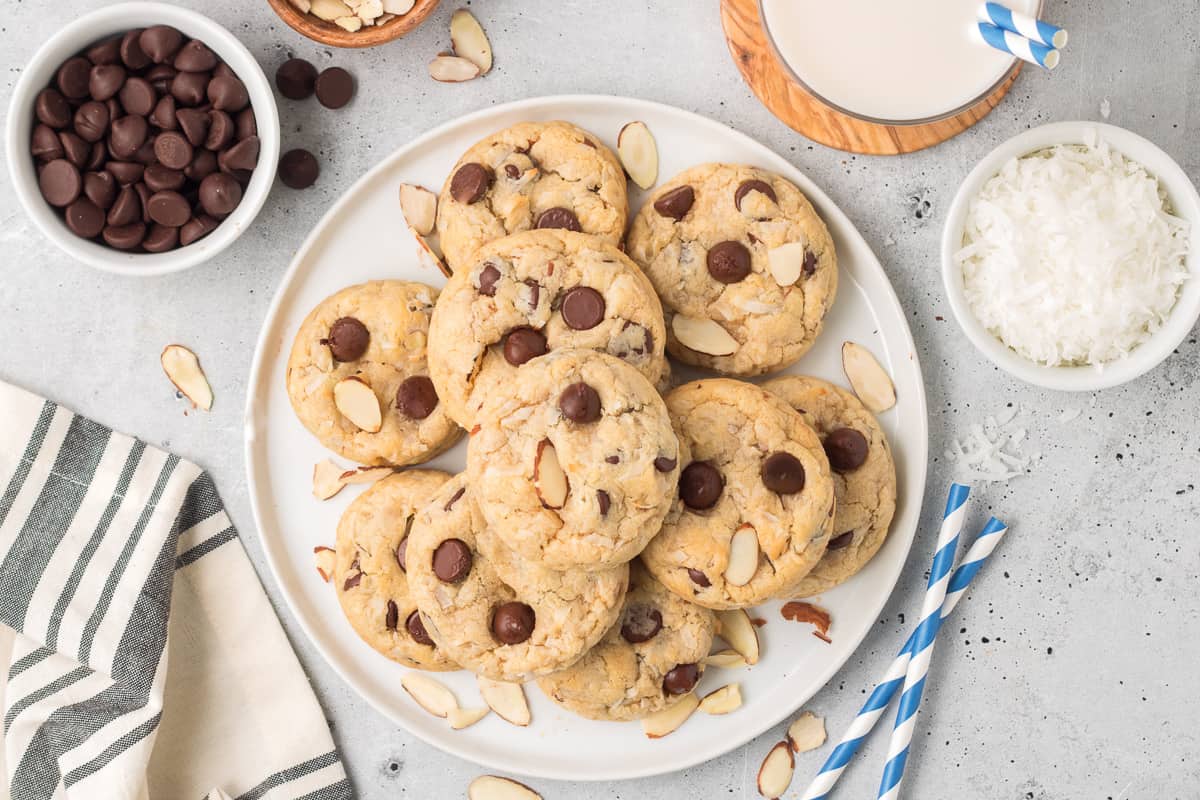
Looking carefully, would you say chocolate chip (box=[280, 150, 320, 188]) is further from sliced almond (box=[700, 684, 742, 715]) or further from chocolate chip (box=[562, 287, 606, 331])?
sliced almond (box=[700, 684, 742, 715])

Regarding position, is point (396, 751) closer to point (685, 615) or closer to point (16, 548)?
point (685, 615)

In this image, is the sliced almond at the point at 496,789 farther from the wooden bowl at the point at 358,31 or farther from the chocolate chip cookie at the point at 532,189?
the wooden bowl at the point at 358,31

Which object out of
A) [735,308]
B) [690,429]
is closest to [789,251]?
[735,308]

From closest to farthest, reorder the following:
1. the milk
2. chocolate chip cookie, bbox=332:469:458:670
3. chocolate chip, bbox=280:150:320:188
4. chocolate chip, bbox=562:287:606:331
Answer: chocolate chip, bbox=562:287:606:331 → the milk → chocolate chip cookie, bbox=332:469:458:670 → chocolate chip, bbox=280:150:320:188

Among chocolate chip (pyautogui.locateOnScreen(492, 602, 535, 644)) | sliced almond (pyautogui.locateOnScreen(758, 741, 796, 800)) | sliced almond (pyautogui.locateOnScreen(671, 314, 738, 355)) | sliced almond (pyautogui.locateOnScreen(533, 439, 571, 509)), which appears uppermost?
sliced almond (pyautogui.locateOnScreen(533, 439, 571, 509))

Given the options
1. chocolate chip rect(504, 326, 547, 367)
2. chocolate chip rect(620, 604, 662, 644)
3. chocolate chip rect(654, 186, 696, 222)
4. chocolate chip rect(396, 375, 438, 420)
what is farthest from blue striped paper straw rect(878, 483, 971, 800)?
chocolate chip rect(396, 375, 438, 420)

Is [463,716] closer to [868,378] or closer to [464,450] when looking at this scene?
[464,450]
